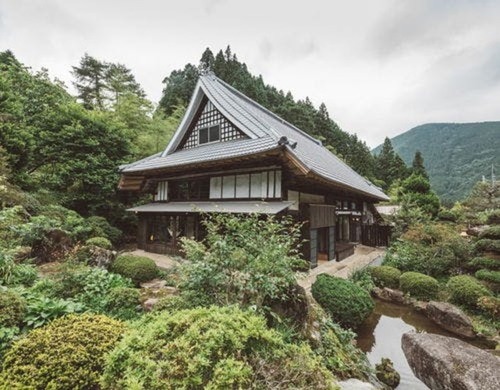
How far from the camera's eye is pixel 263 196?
10.3 metres

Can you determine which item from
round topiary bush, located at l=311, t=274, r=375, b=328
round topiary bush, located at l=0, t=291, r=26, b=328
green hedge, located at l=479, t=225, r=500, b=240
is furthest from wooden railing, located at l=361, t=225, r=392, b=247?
round topiary bush, located at l=0, t=291, r=26, b=328

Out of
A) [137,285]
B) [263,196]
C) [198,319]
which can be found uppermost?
[263,196]

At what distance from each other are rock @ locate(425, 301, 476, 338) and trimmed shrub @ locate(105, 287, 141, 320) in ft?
25.2

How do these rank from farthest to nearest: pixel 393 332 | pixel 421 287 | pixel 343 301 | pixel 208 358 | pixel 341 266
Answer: pixel 341 266
pixel 421 287
pixel 393 332
pixel 343 301
pixel 208 358

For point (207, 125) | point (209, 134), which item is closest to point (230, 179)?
point (209, 134)

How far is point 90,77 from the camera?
29.7 m

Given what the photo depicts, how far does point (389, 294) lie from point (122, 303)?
27.4 feet

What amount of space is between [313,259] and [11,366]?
361 inches

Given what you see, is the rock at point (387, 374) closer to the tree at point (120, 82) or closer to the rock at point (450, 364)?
the rock at point (450, 364)

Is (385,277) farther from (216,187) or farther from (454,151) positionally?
(454,151)

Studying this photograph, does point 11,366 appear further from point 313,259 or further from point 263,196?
point 313,259

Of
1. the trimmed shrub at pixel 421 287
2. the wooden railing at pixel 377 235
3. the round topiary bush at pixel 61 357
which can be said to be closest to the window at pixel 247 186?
the trimmed shrub at pixel 421 287

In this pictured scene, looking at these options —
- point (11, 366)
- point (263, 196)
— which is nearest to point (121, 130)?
point (263, 196)

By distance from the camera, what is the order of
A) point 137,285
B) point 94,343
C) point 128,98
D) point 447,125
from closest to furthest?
1. point 94,343
2. point 137,285
3. point 128,98
4. point 447,125
